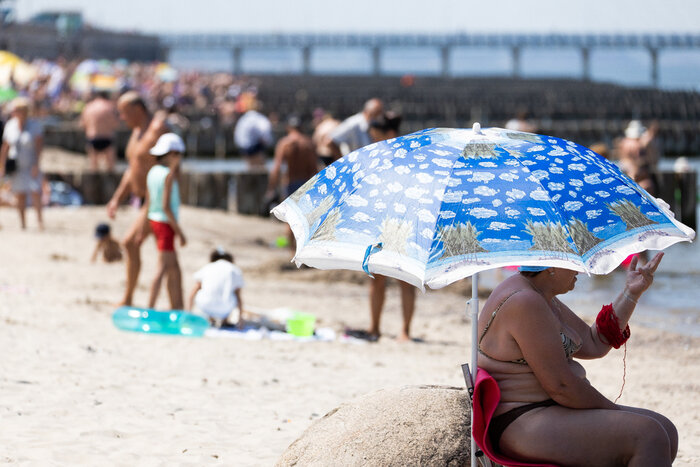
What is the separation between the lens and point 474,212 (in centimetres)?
317

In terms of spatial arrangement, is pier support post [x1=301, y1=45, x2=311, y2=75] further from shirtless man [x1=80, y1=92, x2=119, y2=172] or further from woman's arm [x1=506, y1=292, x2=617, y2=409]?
woman's arm [x1=506, y1=292, x2=617, y2=409]

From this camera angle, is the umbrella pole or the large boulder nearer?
the umbrella pole

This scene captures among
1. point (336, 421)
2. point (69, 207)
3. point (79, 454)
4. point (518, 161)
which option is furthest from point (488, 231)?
point (69, 207)

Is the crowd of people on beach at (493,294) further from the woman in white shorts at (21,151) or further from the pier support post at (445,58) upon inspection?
the pier support post at (445,58)

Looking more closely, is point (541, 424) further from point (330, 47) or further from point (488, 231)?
point (330, 47)

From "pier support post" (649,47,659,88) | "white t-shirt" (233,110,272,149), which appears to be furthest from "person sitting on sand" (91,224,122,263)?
"pier support post" (649,47,659,88)

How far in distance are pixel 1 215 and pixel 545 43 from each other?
11267 cm

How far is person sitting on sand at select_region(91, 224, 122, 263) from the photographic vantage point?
11344mm

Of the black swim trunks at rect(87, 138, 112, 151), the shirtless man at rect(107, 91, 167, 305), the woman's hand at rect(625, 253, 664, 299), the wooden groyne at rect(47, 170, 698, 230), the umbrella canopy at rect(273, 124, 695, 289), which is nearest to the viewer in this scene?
the umbrella canopy at rect(273, 124, 695, 289)

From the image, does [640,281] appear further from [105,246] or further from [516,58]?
[516,58]

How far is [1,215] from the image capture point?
14516mm

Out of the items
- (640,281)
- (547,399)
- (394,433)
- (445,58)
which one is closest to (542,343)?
(547,399)

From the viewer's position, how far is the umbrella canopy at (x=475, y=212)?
310 centimetres

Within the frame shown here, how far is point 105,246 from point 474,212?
28.9 feet
